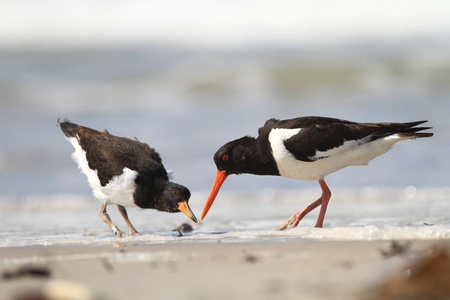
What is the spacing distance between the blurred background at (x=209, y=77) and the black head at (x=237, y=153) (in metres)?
2.81

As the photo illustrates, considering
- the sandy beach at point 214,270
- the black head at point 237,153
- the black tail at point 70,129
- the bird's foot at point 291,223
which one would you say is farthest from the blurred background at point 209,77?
the sandy beach at point 214,270

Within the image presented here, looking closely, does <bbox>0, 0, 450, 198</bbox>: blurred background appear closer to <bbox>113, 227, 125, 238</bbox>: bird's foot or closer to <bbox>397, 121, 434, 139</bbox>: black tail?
<bbox>397, 121, 434, 139</bbox>: black tail

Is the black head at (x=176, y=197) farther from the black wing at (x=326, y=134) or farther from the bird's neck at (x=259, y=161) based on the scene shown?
the black wing at (x=326, y=134)

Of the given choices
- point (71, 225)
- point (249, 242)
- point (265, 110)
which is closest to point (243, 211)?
point (71, 225)

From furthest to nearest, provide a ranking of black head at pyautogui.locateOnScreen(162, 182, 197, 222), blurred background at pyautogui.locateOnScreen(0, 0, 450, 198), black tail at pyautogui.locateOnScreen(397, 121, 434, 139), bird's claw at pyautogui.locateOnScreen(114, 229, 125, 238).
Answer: blurred background at pyautogui.locateOnScreen(0, 0, 450, 198) < black tail at pyautogui.locateOnScreen(397, 121, 434, 139) < black head at pyautogui.locateOnScreen(162, 182, 197, 222) < bird's claw at pyautogui.locateOnScreen(114, 229, 125, 238)

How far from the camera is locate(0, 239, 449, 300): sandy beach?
3365 millimetres

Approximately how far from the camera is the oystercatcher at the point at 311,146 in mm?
7090

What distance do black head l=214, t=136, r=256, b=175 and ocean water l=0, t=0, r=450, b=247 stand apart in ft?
2.27

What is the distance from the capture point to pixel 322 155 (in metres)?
7.12

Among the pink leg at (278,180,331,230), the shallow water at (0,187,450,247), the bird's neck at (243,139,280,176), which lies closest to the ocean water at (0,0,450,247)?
the shallow water at (0,187,450,247)

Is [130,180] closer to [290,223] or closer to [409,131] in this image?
[290,223]

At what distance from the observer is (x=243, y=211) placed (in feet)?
28.7

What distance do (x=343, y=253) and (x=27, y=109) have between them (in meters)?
14.9

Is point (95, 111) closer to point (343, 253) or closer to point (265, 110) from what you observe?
point (265, 110)
